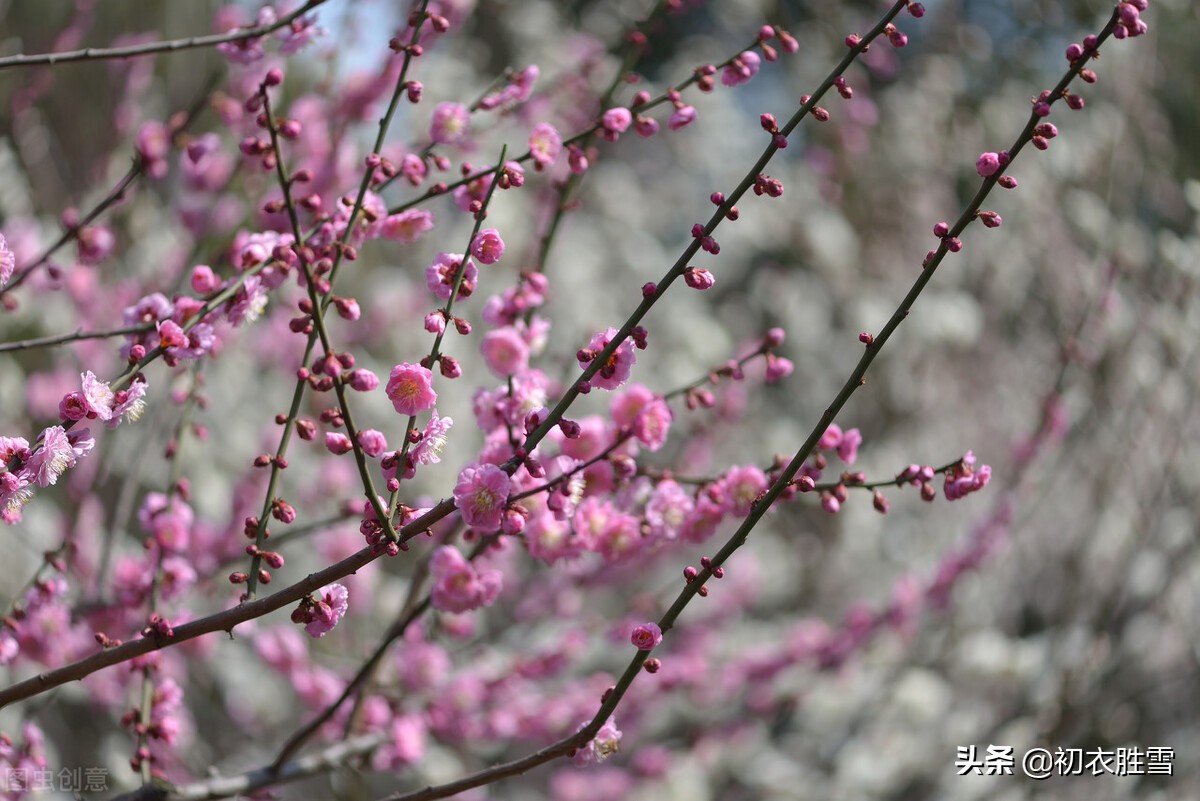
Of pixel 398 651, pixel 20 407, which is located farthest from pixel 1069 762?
pixel 20 407

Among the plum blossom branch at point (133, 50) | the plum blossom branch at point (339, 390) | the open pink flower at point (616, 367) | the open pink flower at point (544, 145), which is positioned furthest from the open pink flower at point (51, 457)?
the open pink flower at point (544, 145)

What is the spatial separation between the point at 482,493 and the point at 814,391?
3763 mm

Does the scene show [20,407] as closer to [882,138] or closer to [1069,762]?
[1069,762]

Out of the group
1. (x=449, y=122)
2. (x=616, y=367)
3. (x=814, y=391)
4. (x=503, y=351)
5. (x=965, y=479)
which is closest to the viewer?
(x=616, y=367)

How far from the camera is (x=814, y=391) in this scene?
4.76 m

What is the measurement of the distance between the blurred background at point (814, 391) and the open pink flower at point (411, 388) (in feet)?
2.51

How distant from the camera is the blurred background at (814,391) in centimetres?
299

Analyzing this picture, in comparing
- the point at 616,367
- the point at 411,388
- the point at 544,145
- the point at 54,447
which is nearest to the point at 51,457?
the point at 54,447

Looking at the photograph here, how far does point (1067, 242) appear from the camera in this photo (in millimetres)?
4383

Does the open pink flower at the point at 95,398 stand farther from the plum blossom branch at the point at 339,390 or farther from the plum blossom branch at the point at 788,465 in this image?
the plum blossom branch at the point at 788,465

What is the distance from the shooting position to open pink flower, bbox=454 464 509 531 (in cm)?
114

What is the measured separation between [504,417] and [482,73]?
478 cm

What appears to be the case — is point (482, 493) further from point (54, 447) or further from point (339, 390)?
point (54, 447)

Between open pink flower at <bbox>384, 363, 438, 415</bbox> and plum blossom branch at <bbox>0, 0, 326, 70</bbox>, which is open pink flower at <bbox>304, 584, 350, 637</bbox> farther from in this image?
plum blossom branch at <bbox>0, 0, 326, 70</bbox>
